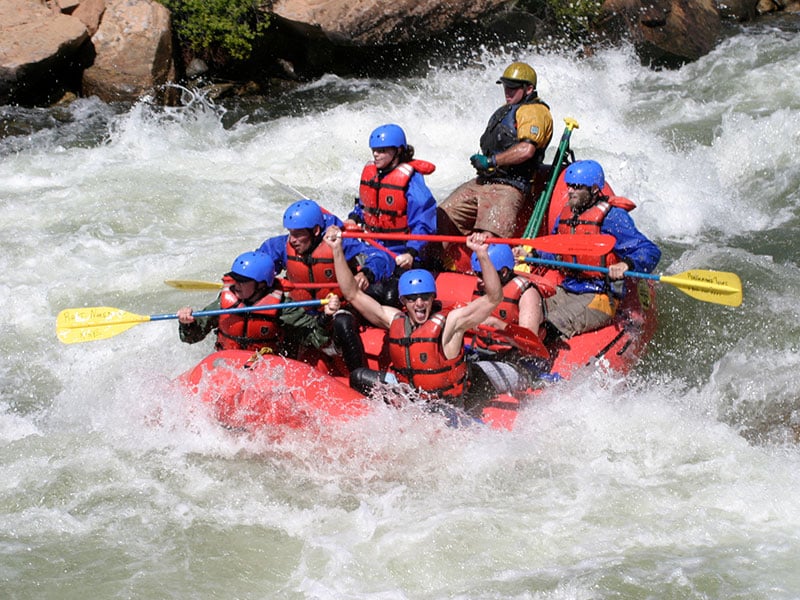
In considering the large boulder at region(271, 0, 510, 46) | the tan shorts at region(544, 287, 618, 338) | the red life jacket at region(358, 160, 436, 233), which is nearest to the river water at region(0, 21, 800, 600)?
the tan shorts at region(544, 287, 618, 338)

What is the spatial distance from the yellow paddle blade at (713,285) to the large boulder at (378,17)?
7142mm

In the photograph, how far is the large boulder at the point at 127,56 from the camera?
11.3m

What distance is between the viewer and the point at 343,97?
39.3ft

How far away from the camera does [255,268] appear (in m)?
5.48

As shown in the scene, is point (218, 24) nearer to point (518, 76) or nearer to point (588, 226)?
point (518, 76)

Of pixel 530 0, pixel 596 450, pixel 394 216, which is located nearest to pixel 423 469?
pixel 596 450

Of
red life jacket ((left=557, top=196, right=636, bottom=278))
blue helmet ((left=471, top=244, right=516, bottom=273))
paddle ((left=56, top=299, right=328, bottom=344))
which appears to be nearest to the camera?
blue helmet ((left=471, top=244, right=516, bottom=273))

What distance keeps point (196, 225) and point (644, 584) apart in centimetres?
568

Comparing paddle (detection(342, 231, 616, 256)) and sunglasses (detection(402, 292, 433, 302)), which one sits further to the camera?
paddle (detection(342, 231, 616, 256))

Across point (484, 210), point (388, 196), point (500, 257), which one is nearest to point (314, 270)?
point (388, 196)

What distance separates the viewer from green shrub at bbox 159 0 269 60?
38.6ft

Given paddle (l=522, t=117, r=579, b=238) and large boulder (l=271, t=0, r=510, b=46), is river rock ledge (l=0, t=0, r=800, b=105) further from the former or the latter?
paddle (l=522, t=117, r=579, b=238)

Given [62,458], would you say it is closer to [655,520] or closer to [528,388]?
[528,388]

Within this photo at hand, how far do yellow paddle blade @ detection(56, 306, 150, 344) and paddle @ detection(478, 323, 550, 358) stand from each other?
81.2 inches
